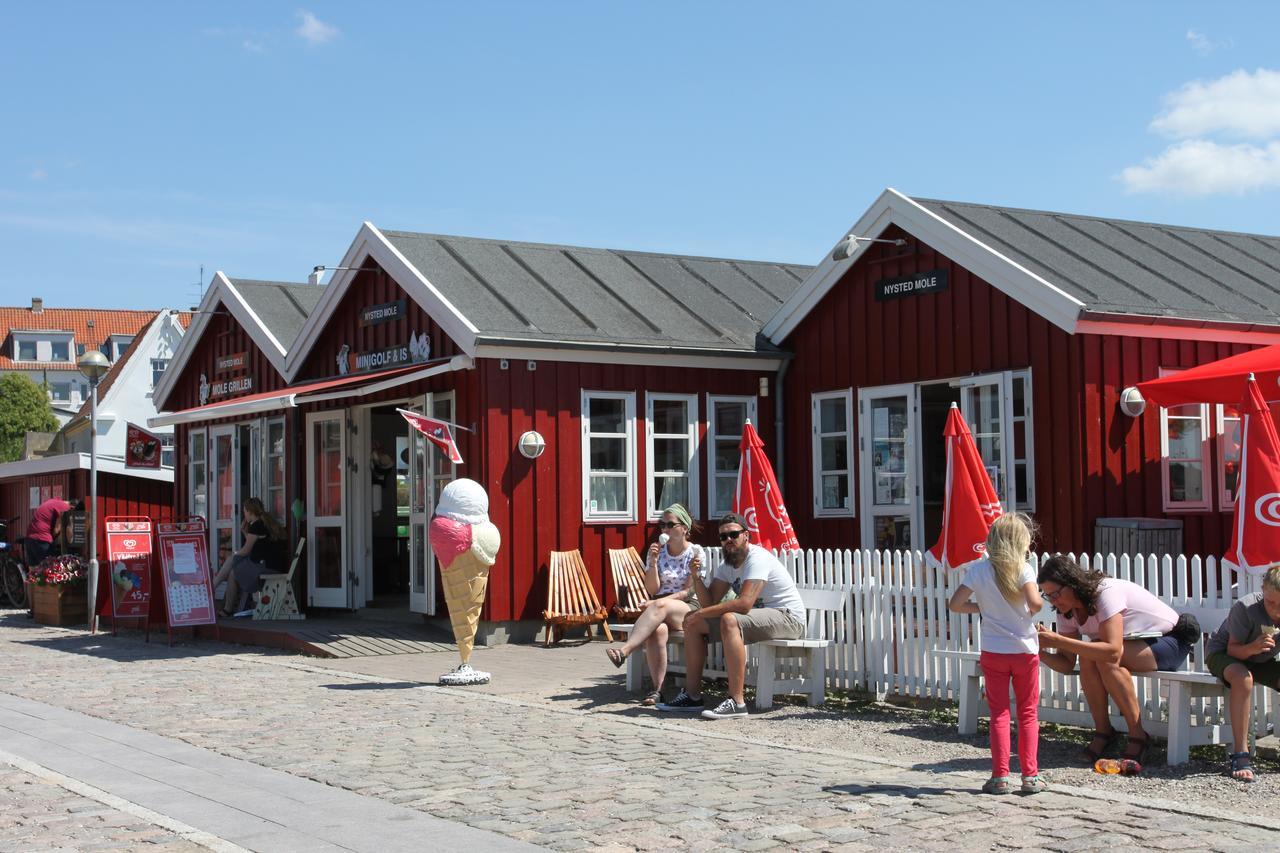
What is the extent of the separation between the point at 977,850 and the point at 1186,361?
9.47m

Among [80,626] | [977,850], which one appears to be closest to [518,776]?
[977,850]

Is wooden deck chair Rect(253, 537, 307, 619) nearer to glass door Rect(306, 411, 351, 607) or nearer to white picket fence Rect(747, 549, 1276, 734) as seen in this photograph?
glass door Rect(306, 411, 351, 607)

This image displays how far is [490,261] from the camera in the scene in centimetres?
1809

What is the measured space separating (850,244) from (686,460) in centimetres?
317

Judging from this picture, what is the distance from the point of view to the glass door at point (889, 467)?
1589 cm

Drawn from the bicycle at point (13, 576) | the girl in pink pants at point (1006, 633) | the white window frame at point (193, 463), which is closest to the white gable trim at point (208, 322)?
the white window frame at point (193, 463)

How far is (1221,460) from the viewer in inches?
583

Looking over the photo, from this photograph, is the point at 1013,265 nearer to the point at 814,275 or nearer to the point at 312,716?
the point at 814,275

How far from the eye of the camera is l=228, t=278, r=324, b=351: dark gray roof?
847 inches

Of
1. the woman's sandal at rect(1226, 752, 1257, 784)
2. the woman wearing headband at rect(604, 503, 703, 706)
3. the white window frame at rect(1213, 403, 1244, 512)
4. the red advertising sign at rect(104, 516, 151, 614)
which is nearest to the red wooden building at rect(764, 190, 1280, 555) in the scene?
the white window frame at rect(1213, 403, 1244, 512)

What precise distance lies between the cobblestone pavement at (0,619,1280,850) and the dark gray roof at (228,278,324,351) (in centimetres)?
885

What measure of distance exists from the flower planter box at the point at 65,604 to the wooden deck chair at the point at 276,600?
3908 mm

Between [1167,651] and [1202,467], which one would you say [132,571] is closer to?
[1202,467]

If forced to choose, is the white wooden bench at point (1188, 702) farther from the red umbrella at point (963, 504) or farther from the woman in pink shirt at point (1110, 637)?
the red umbrella at point (963, 504)
